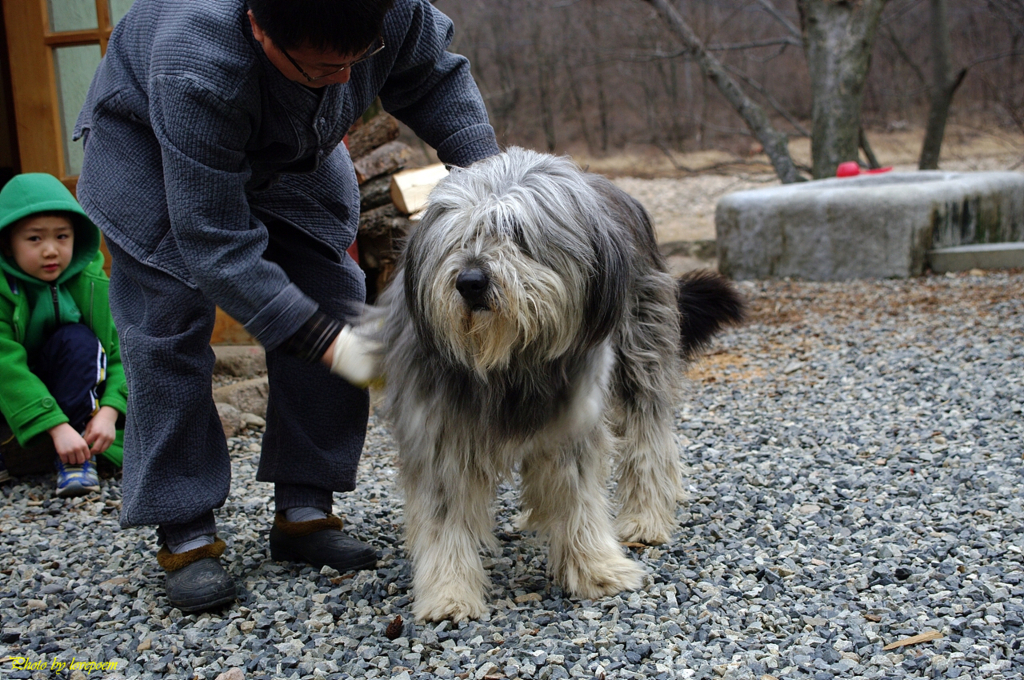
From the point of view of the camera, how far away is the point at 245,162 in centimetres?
238

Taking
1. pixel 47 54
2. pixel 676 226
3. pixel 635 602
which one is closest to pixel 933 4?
pixel 676 226

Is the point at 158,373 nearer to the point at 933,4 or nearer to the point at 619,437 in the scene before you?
the point at 619,437

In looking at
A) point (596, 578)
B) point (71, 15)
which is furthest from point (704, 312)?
point (71, 15)

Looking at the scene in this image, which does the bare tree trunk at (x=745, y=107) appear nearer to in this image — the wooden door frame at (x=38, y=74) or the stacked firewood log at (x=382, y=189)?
the stacked firewood log at (x=382, y=189)

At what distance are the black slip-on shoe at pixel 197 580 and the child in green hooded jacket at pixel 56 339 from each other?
4.43 ft

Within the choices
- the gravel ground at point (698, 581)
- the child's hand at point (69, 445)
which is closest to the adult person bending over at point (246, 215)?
the gravel ground at point (698, 581)

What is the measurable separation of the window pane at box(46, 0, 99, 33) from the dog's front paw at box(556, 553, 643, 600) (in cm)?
440

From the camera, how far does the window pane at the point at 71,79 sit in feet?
17.1

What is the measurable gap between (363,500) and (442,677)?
4.82ft

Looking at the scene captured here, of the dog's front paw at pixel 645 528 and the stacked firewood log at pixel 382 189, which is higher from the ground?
the stacked firewood log at pixel 382 189

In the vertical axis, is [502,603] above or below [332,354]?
below

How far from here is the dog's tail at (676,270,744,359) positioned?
3418mm

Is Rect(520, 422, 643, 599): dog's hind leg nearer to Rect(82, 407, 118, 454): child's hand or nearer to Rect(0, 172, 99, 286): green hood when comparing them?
Rect(82, 407, 118, 454): child's hand

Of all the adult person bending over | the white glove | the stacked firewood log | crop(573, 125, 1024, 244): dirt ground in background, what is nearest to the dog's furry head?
the white glove
